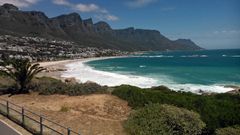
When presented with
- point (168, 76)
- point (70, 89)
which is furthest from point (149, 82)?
point (70, 89)

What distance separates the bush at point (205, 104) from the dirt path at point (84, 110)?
680 mm

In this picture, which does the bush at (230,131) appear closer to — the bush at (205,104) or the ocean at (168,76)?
the bush at (205,104)

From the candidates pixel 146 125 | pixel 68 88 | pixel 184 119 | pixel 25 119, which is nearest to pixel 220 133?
pixel 184 119

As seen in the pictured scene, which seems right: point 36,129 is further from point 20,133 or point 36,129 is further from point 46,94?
point 46,94

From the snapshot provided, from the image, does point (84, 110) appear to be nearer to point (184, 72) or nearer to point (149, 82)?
point (149, 82)

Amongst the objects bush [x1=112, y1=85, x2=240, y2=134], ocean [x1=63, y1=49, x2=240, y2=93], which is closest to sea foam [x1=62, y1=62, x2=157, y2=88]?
ocean [x1=63, y1=49, x2=240, y2=93]

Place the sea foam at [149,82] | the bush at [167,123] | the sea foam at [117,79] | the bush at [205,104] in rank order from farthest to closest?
1. the sea foam at [117,79]
2. the sea foam at [149,82]
3. the bush at [205,104]
4. the bush at [167,123]

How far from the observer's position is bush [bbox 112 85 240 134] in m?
12.5

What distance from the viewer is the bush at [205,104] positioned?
12487 mm

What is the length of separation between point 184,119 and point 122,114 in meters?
4.13

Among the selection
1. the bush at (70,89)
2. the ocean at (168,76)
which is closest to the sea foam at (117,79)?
the ocean at (168,76)

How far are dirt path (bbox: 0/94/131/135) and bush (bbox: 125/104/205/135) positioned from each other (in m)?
0.73

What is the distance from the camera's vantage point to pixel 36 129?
11.6 meters

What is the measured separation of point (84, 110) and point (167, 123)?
17.0ft
